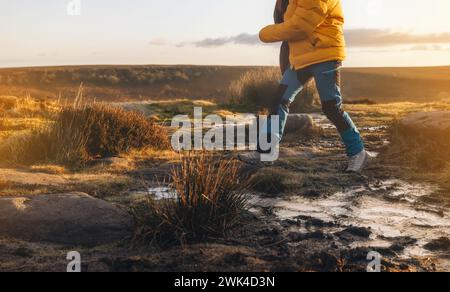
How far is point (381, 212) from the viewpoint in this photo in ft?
17.3

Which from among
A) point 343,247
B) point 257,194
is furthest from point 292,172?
point 343,247

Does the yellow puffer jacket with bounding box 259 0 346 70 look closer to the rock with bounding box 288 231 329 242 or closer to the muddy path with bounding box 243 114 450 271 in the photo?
the muddy path with bounding box 243 114 450 271

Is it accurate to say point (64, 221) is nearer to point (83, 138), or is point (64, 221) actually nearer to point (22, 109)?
point (83, 138)

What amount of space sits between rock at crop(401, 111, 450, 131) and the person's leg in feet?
6.44

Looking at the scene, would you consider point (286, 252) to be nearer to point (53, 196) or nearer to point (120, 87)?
point (53, 196)

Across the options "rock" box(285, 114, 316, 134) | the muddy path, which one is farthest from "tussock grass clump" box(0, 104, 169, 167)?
"rock" box(285, 114, 316, 134)

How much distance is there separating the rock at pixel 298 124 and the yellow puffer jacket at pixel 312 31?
490 cm

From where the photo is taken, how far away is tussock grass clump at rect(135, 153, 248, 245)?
4.08 meters

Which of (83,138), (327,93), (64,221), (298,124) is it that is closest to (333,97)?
(327,93)

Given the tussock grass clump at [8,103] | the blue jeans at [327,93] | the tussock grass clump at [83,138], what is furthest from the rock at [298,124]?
the tussock grass clump at [8,103]

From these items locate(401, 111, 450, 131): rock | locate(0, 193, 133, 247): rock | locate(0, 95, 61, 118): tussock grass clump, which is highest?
locate(401, 111, 450, 131): rock

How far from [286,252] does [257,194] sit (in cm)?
208

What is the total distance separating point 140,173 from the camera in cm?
700

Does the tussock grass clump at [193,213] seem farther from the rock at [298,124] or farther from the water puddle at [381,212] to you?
the rock at [298,124]
